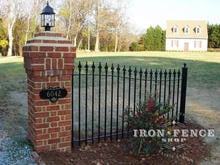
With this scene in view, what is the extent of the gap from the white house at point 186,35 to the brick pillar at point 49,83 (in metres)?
50.9

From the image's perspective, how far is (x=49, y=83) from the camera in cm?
392

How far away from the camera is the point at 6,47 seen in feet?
126

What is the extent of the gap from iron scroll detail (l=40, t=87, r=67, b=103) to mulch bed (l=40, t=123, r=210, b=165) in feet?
2.51

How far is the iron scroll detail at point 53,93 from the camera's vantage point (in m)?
3.87

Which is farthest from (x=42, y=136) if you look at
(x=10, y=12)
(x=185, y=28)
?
(x=185, y=28)

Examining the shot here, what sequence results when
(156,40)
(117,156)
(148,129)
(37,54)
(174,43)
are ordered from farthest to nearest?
(174,43)
(156,40)
(117,156)
(148,129)
(37,54)

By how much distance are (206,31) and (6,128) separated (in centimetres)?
5386

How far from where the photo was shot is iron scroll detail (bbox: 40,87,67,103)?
3.87 meters

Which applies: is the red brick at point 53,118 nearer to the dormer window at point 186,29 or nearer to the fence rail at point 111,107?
the fence rail at point 111,107

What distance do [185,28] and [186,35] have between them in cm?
155

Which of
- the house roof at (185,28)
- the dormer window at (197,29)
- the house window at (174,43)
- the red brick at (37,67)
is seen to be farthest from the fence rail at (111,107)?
the dormer window at (197,29)

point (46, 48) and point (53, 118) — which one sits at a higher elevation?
point (46, 48)

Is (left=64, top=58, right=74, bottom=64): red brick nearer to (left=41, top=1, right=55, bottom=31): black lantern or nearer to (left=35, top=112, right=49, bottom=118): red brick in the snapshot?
(left=41, top=1, right=55, bottom=31): black lantern

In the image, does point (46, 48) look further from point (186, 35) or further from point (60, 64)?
point (186, 35)
